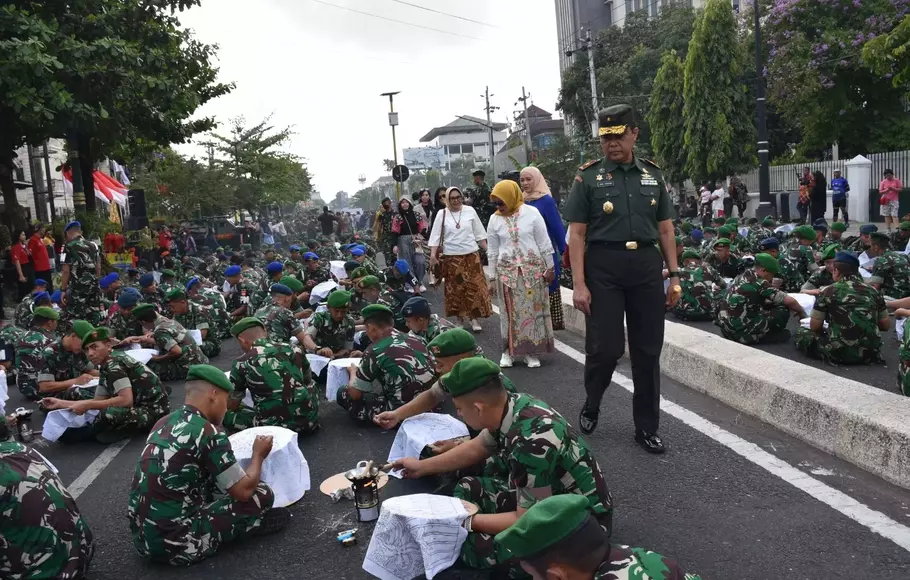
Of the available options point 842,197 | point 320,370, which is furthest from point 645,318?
point 842,197

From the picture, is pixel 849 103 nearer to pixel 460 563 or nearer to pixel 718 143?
pixel 718 143

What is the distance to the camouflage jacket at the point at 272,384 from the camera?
580 cm

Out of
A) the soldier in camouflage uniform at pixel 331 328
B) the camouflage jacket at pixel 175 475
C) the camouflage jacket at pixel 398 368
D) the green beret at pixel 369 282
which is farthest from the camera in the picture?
the green beret at pixel 369 282

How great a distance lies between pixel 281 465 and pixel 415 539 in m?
1.39

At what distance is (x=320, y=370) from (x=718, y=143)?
2514 cm

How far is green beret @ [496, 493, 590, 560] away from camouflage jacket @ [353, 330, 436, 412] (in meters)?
3.49

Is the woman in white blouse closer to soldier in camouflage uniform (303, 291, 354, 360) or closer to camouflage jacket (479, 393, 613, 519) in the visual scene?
soldier in camouflage uniform (303, 291, 354, 360)

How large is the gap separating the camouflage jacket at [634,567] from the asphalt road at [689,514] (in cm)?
133

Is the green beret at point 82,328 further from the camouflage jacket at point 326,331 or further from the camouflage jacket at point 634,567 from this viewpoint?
the camouflage jacket at point 634,567

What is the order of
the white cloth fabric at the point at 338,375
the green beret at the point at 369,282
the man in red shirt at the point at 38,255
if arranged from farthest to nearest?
the man in red shirt at the point at 38,255, the green beret at the point at 369,282, the white cloth fabric at the point at 338,375

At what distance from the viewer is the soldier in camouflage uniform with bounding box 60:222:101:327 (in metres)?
11.6

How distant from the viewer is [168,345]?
8328mm

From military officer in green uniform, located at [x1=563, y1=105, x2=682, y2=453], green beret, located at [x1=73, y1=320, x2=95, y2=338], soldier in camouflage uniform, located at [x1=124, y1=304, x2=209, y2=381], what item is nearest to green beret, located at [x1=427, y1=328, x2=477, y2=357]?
military officer in green uniform, located at [x1=563, y1=105, x2=682, y2=453]

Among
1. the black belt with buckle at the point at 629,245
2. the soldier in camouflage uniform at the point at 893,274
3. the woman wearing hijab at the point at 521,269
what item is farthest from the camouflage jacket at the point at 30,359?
the soldier in camouflage uniform at the point at 893,274
